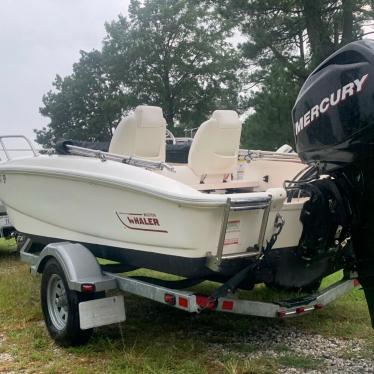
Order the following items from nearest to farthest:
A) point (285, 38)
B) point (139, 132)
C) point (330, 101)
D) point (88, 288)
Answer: point (330, 101) → point (88, 288) → point (139, 132) → point (285, 38)

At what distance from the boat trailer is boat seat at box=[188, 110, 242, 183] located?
4.15ft

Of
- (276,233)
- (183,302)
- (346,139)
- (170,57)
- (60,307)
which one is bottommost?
(60,307)

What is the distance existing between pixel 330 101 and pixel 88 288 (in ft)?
6.73

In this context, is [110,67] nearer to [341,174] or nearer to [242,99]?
[242,99]

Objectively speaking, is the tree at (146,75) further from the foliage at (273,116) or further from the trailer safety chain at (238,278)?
the trailer safety chain at (238,278)

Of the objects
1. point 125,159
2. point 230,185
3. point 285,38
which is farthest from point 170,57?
point 125,159

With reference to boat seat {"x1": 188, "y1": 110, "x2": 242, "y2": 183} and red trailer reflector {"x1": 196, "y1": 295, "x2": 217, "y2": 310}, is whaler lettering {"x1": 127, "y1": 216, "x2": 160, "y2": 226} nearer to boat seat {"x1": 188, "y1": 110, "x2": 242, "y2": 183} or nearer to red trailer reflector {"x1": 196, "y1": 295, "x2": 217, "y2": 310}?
red trailer reflector {"x1": 196, "y1": 295, "x2": 217, "y2": 310}

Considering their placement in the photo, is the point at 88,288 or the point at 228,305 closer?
the point at 228,305

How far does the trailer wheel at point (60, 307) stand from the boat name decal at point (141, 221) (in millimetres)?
622

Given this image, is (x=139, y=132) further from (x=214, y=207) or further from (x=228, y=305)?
(x=228, y=305)

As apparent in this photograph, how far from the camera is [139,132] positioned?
4801 mm

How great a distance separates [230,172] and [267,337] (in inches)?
60.7

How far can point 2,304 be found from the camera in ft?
17.1

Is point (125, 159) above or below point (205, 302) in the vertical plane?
above
